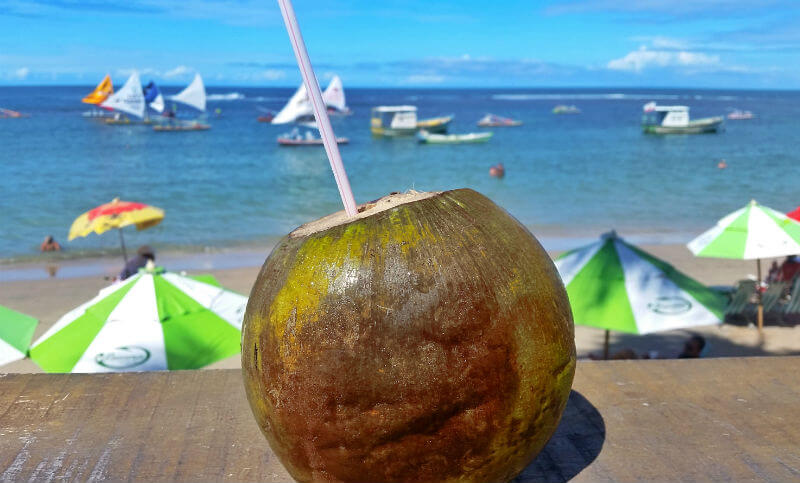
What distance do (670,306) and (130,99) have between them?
6681cm

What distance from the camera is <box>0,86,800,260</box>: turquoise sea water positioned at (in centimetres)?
2472

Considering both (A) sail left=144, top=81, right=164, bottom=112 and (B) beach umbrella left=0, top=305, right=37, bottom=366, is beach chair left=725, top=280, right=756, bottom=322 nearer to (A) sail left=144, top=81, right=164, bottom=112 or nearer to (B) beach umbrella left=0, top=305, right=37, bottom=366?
(B) beach umbrella left=0, top=305, right=37, bottom=366

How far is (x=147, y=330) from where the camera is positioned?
22.4 feet

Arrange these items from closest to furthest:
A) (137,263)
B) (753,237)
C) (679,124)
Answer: (753,237) → (137,263) → (679,124)

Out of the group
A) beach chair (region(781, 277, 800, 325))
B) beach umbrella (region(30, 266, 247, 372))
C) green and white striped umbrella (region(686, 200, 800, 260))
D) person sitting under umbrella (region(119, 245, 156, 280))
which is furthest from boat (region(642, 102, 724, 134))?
beach umbrella (region(30, 266, 247, 372))

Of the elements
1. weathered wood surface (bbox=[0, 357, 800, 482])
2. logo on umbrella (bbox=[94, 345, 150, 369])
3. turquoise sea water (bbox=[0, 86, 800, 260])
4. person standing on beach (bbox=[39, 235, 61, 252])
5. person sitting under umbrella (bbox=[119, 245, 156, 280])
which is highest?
weathered wood surface (bbox=[0, 357, 800, 482])

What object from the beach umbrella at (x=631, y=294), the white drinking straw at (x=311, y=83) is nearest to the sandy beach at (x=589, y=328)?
the beach umbrella at (x=631, y=294)

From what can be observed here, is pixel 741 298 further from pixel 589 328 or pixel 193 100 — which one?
pixel 193 100

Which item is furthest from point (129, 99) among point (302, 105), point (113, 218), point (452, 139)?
point (113, 218)

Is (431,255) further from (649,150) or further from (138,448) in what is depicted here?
(649,150)

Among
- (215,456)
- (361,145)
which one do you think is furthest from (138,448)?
(361,145)

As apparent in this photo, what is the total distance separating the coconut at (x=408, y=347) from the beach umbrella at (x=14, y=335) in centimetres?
456

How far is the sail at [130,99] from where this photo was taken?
218 feet

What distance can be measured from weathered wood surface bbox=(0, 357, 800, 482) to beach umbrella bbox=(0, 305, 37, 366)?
2265mm
